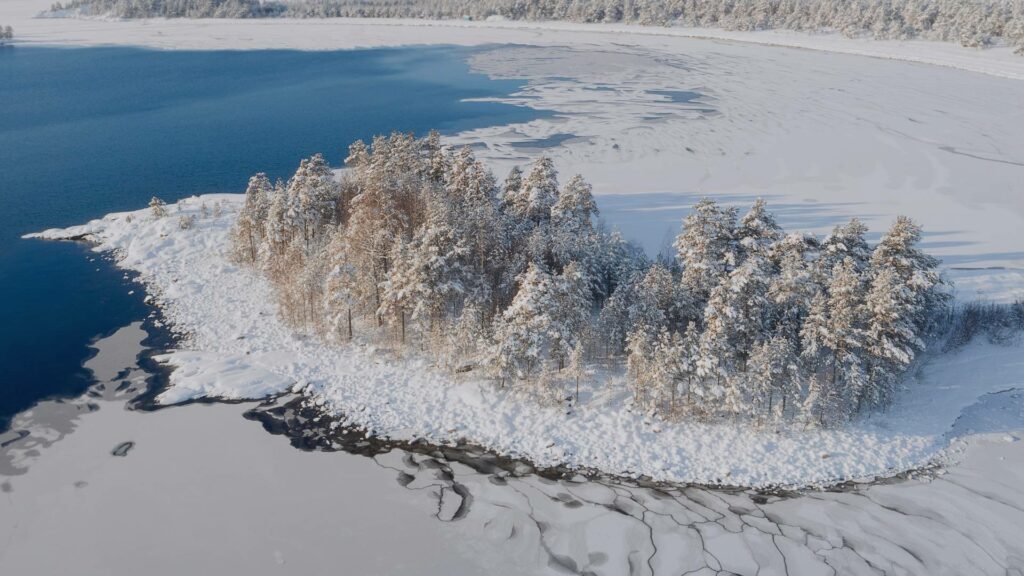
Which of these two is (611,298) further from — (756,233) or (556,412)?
(756,233)

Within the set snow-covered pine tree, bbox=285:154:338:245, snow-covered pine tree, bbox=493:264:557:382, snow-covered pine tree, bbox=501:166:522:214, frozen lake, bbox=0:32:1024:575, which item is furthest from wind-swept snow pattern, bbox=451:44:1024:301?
snow-covered pine tree, bbox=285:154:338:245

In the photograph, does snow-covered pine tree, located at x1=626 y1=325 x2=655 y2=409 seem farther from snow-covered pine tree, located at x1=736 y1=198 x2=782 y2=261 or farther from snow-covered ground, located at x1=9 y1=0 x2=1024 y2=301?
snow-covered ground, located at x1=9 y1=0 x2=1024 y2=301

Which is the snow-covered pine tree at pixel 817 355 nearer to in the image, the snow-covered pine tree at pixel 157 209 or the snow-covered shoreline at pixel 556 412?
the snow-covered shoreline at pixel 556 412

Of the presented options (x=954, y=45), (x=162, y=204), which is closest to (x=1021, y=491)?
(x=162, y=204)

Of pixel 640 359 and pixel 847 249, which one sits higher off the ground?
pixel 847 249

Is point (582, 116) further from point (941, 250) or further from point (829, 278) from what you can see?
point (829, 278)

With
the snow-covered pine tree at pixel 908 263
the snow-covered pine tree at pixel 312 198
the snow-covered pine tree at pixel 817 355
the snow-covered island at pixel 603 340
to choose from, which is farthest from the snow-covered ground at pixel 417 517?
the snow-covered pine tree at pixel 312 198

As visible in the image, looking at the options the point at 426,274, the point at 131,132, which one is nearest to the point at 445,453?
the point at 426,274
